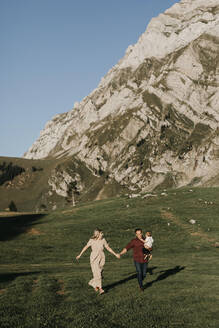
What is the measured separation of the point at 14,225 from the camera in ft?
205

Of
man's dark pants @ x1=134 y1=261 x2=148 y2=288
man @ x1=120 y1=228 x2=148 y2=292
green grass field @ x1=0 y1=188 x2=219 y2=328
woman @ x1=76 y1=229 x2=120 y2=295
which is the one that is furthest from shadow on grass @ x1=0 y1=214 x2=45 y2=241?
man's dark pants @ x1=134 y1=261 x2=148 y2=288

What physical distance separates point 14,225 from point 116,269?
3696 centimetres

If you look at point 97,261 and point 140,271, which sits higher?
point 97,261

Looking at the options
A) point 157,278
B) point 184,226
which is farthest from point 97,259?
point 184,226

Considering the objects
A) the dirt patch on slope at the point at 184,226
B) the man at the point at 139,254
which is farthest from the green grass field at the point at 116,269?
the man at the point at 139,254

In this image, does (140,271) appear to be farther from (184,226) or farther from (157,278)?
(184,226)

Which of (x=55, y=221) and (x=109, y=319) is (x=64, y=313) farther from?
(x=55, y=221)

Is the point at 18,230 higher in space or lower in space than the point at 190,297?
higher

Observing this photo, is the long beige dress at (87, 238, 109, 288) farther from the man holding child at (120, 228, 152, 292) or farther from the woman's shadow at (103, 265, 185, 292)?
Result: the man holding child at (120, 228, 152, 292)

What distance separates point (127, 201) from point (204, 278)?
48.5 m

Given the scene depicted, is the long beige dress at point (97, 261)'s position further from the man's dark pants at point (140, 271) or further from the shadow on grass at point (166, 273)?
the shadow on grass at point (166, 273)

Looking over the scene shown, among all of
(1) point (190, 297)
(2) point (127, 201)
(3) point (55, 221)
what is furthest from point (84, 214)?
(1) point (190, 297)

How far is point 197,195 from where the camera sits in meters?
68.9

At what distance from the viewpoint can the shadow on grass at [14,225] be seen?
5344cm
